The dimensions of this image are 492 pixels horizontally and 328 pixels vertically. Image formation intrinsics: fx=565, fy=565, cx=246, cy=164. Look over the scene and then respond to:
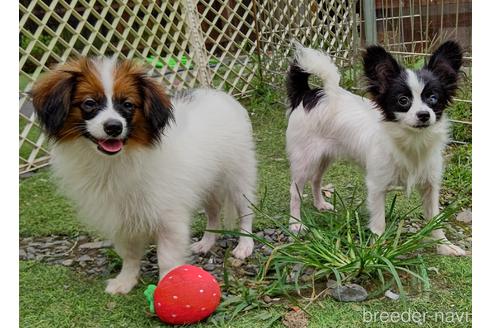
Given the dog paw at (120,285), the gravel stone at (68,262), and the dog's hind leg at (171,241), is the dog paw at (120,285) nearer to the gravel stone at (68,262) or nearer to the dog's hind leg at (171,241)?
the dog's hind leg at (171,241)

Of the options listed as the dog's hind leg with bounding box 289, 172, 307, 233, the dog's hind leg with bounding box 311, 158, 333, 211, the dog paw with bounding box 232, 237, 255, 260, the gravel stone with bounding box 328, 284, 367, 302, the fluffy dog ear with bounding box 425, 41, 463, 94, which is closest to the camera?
the gravel stone with bounding box 328, 284, 367, 302

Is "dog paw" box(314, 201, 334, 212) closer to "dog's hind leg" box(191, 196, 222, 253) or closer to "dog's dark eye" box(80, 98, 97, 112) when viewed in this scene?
"dog's hind leg" box(191, 196, 222, 253)

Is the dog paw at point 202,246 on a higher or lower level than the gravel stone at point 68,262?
higher

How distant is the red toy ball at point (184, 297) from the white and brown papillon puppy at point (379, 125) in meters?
0.79

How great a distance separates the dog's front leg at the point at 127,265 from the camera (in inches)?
109

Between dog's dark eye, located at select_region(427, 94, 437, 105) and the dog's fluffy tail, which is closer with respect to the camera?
dog's dark eye, located at select_region(427, 94, 437, 105)

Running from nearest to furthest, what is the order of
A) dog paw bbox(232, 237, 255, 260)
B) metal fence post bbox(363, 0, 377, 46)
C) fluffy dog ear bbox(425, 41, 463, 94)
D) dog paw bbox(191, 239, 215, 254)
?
fluffy dog ear bbox(425, 41, 463, 94) < dog paw bbox(232, 237, 255, 260) < dog paw bbox(191, 239, 215, 254) < metal fence post bbox(363, 0, 377, 46)

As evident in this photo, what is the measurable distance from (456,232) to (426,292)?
2.66 feet

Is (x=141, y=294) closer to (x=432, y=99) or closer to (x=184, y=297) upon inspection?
(x=184, y=297)

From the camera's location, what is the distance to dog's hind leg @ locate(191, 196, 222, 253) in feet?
10.6

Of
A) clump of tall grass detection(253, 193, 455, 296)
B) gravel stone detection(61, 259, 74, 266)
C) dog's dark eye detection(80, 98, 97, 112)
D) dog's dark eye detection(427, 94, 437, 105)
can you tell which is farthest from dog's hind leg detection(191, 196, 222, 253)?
dog's dark eye detection(427, 94, 437, 105)

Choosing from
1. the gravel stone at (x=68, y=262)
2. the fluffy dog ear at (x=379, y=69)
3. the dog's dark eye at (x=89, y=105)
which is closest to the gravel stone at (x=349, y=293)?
the fluffy dog ear at (x=379, y=69)

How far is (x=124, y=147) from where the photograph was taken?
2.48 meters

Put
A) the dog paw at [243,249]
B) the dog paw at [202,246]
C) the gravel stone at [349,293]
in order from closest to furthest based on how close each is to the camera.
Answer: the gravel stone at [349,293] → the dog paw at [243,249] → the dog paw at [202,246]
